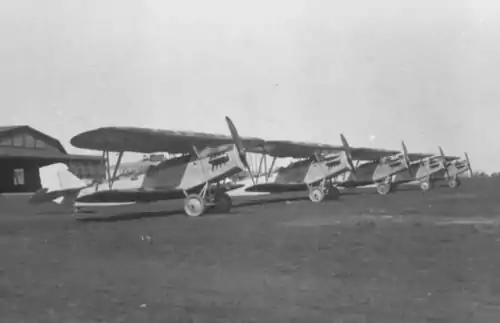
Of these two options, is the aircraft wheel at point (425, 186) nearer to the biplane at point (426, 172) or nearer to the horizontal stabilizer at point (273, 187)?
the biplane at point (426, 172)

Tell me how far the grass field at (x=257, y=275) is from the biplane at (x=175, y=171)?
4369mm

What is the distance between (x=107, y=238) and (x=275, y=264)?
4.63 metres

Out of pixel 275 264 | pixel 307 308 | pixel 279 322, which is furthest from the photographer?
pixel 275 264

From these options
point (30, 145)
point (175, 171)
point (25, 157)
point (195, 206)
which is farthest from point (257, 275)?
point (30, 145)

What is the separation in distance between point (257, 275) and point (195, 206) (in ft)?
31.8

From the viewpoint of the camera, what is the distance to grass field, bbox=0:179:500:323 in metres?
4.49

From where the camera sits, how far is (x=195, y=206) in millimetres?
15648

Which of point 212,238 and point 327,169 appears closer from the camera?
point 212,238

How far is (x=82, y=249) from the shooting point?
8.74 m

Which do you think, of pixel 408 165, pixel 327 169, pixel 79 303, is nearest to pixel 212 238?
pixel 79 303

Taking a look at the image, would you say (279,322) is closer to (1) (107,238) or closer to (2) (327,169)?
(1) (107,238)

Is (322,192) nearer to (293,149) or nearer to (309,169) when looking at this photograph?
(309,169)

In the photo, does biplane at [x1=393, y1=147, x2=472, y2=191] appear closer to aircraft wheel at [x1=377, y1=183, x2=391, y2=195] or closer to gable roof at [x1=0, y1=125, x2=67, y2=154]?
aircraft wheel at [x1=377, y1=183, x2=391, y2=195]

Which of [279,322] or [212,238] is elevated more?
[279,322]
